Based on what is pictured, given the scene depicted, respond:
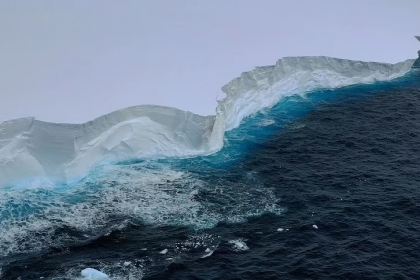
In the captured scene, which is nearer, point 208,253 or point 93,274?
point 93,274

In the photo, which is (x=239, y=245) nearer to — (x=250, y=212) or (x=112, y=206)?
(x=250, y=212)

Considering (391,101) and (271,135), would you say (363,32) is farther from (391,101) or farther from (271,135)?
(271,135)

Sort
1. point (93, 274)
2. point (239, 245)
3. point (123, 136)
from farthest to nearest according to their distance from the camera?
point (123, 136)
point (239, 245)
point (93, 274)

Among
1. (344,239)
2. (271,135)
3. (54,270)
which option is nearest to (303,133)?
(271,135)

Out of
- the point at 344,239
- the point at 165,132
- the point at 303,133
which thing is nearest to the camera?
the point at 344,239

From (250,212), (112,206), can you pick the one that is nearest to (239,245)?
(250,212)

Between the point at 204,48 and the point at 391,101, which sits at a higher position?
the point at 204,48

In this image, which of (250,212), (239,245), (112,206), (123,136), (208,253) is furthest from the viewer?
(123,136)
